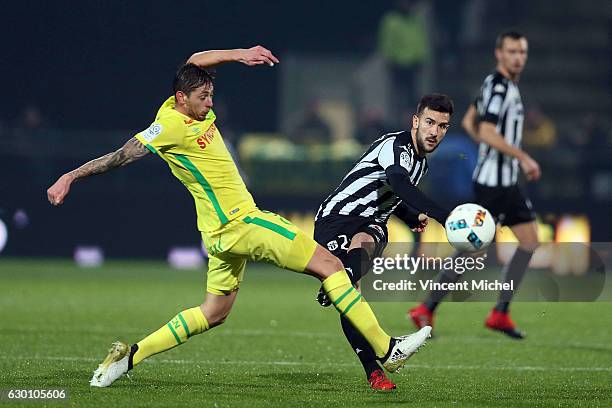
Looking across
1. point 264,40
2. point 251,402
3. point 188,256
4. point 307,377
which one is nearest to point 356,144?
point 188,256

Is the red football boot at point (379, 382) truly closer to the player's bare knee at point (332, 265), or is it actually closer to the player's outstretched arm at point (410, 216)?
the player's bare knee at point (332, 265)

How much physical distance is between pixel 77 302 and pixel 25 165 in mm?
6103

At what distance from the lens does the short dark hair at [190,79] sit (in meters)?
7.17

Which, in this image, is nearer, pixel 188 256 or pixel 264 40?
pixel 188 256

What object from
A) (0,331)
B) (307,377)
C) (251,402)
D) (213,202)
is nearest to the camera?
(251,402)

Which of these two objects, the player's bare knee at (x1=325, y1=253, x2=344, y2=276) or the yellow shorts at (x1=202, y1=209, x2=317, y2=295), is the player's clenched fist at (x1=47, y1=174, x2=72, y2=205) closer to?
the yellow shorts at (x1=202, y1=209, x2=317, y2=295)

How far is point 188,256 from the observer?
1897 cm

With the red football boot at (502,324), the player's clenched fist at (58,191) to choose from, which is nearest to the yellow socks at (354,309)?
the player's clenched fist at (58,191)

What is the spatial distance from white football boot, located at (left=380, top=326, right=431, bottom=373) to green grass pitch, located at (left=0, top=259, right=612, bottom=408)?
7.6 inches

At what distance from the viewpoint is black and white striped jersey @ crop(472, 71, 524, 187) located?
10.9 m

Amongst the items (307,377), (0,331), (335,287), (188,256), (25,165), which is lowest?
(188,256)

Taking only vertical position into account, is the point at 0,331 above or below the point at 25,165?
above

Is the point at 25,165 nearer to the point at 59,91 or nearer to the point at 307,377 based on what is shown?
the point at 59,91

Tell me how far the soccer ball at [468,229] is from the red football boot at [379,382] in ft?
3.13
